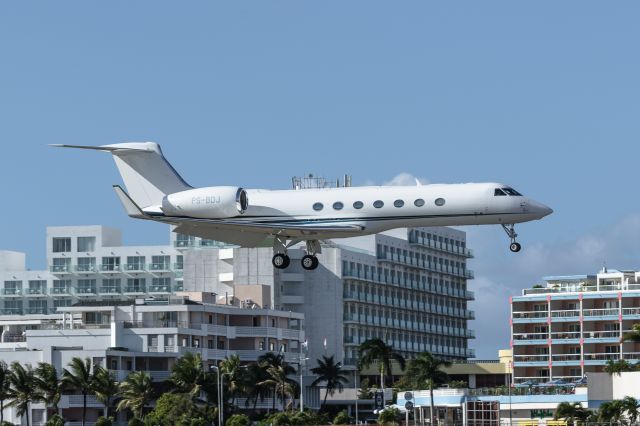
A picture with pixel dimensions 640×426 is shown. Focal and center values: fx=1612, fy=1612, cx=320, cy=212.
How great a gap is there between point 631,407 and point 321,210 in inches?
1801

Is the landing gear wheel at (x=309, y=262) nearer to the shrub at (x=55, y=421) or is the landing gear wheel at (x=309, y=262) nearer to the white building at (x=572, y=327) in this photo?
the shrub at (x=55, y=421)

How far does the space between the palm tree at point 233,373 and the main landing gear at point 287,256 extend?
75.8 meters

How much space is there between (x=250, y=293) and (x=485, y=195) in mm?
116052

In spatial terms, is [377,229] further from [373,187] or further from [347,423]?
[347,423]

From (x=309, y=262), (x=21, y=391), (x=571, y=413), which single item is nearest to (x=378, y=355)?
(x=21, y=391)

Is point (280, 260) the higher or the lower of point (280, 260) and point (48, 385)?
the higher

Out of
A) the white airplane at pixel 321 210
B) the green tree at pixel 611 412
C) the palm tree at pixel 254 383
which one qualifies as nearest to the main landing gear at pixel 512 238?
the white airplane at pixel 321 210

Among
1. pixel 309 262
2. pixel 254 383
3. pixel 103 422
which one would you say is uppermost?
pixel 309 262

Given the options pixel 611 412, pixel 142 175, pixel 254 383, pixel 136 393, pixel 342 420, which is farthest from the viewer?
pixel 254 383

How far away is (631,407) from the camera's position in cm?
12031

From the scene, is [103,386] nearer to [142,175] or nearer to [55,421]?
[55,421]

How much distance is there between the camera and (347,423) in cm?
16375

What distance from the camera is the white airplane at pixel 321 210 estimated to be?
269ft

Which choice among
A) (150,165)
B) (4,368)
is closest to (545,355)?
(4,368)
